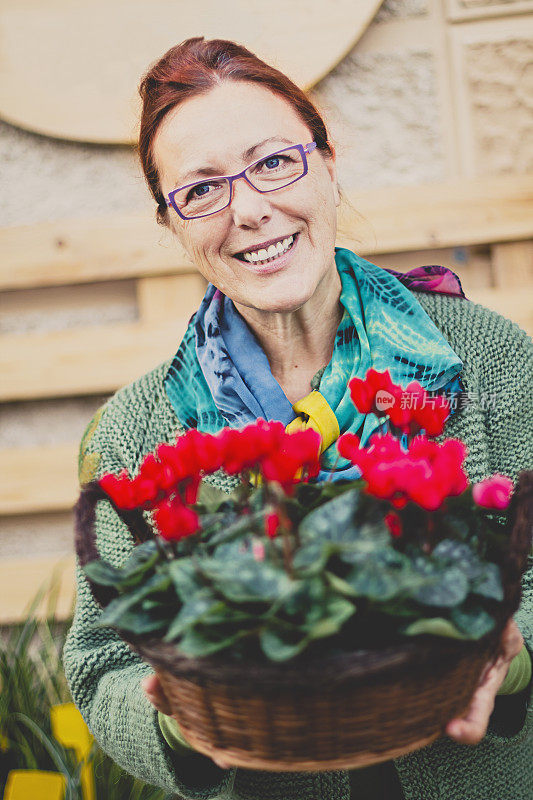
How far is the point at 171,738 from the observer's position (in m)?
0.85

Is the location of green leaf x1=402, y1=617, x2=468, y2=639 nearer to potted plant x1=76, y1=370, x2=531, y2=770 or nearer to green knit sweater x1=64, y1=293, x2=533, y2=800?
potted plant x1=76, y1=370, x2=531, y2=770

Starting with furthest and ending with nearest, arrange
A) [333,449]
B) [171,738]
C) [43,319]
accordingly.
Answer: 1. [43,319]
2. [333,449]
3. [171,738]

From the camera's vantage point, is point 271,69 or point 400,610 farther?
point 271,69

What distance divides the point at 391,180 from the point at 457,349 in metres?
0.59

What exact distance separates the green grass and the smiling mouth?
0.90 meters

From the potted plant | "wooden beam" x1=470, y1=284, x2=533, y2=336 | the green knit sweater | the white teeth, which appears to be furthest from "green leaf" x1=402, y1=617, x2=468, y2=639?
"wooden beam" x1=470, y1=284, x2=533, y2=336

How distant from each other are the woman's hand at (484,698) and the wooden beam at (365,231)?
918mm

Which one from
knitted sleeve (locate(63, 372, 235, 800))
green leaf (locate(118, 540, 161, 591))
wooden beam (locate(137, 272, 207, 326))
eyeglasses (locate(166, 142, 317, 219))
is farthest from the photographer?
wooden beam (locate(137, 272, 207, 326))

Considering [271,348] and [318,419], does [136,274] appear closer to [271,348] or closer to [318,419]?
[271,348]

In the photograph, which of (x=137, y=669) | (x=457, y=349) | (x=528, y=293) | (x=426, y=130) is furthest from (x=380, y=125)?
(x=137, y=669)

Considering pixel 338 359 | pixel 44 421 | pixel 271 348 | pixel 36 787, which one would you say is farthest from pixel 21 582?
pixel 338 359

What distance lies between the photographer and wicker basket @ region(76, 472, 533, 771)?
1.67 feet

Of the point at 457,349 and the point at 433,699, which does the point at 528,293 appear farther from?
the point at 433,699

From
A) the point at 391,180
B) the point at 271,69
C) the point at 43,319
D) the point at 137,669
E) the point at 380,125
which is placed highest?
the point at 271,69
